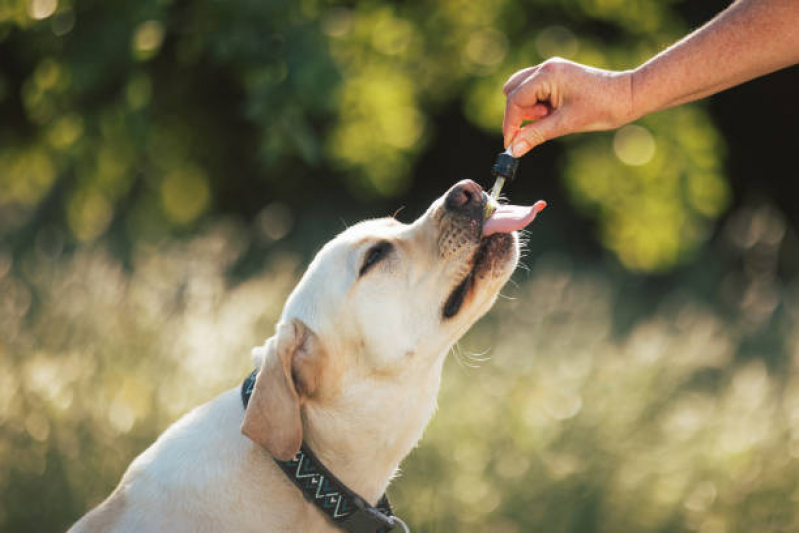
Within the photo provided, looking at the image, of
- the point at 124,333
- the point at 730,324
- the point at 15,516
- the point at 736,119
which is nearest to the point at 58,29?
the point at 124,333

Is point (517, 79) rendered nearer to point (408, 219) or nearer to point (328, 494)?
point (328, 494)

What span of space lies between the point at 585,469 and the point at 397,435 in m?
1.72

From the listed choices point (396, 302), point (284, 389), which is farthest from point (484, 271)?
point (284, 389)

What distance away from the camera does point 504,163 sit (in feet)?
9.56

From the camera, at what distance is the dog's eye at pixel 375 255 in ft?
9.96

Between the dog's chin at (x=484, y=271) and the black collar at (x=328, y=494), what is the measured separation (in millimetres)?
715

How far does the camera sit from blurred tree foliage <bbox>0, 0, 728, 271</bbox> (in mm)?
6234

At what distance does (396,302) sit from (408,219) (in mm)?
7461

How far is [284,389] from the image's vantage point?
8.61 ft

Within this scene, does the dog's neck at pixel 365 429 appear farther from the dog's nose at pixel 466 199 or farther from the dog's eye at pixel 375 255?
the dog's nose at pixel 466 199

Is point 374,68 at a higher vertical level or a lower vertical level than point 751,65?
higher

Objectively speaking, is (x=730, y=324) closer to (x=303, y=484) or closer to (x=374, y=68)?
(x=374, y=68)

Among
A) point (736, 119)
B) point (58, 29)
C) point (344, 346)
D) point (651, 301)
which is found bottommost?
point (344, 346)

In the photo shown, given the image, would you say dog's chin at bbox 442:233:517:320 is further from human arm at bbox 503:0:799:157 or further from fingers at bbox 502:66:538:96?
fingers at bbox 502:66:538:96
